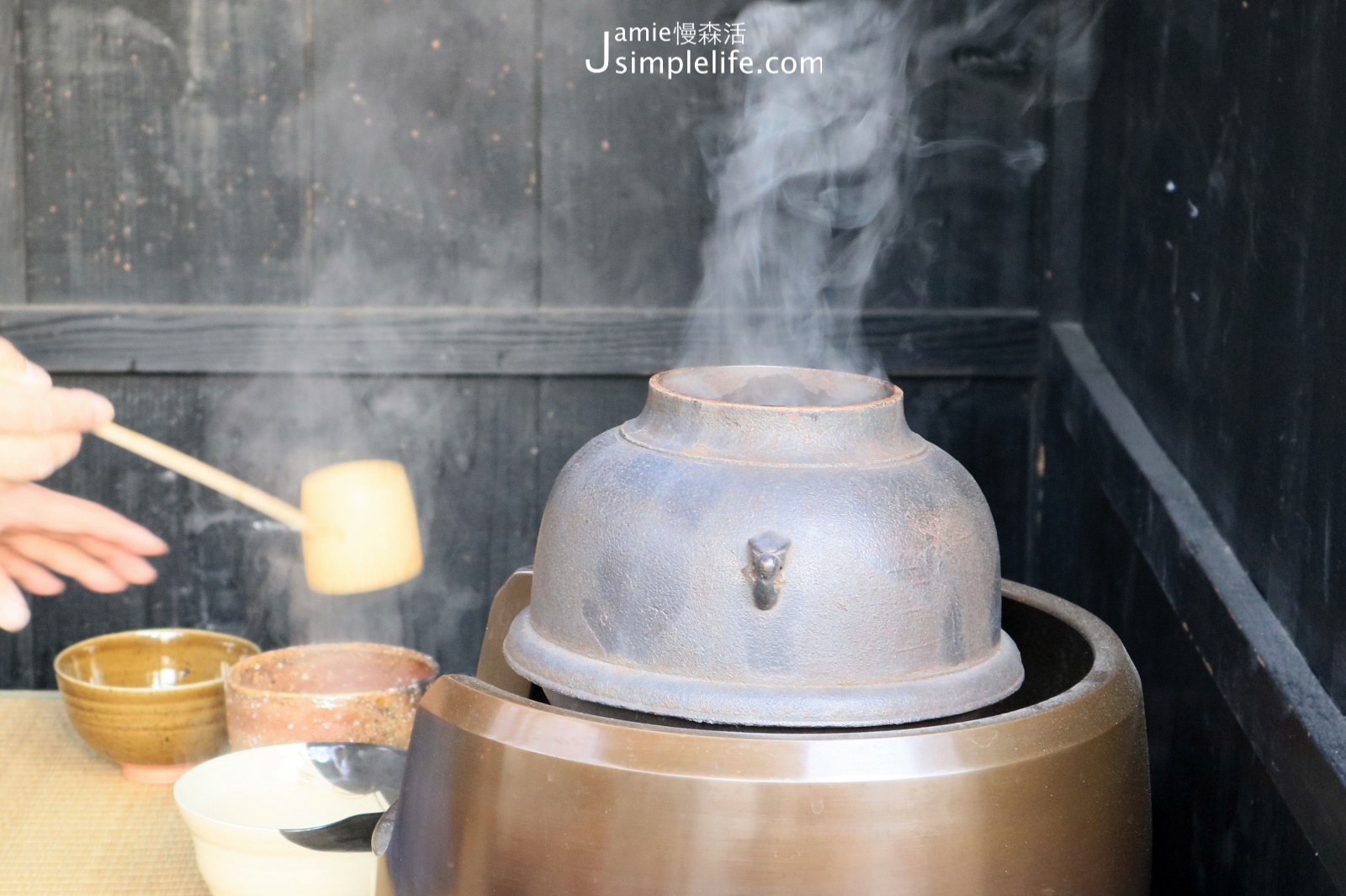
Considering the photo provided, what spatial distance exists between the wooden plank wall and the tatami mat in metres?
0.41

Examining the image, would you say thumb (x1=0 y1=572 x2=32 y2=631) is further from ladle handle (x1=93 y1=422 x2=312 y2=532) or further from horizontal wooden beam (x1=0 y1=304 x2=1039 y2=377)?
horizontal wooden beam (x1=0 y1=304 x2=1039 y2=377)

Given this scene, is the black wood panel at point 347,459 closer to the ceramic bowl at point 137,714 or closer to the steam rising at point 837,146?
the steam rising at point 837,146

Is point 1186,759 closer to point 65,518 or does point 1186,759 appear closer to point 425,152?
point 425,152

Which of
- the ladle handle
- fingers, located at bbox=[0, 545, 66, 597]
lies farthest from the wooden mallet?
fingers, located at bbox=[0, 545, 66, 597]

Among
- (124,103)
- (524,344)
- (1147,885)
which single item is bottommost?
(1147,885)

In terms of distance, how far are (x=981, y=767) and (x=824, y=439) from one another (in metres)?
0.37

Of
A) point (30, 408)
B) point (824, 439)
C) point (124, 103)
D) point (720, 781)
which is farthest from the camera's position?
point (124, 103)

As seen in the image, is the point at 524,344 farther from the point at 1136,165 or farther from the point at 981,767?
the point at 981,767

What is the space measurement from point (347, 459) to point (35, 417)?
29.6 inches

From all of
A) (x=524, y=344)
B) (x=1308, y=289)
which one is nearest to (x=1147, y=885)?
(x=1308, y=289)

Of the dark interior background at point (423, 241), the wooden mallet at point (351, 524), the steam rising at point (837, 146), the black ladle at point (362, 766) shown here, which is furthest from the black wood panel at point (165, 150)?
the black ladle at point (362, 766)

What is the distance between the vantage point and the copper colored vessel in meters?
1.17

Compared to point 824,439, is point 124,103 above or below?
above

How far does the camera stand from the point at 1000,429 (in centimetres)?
259
